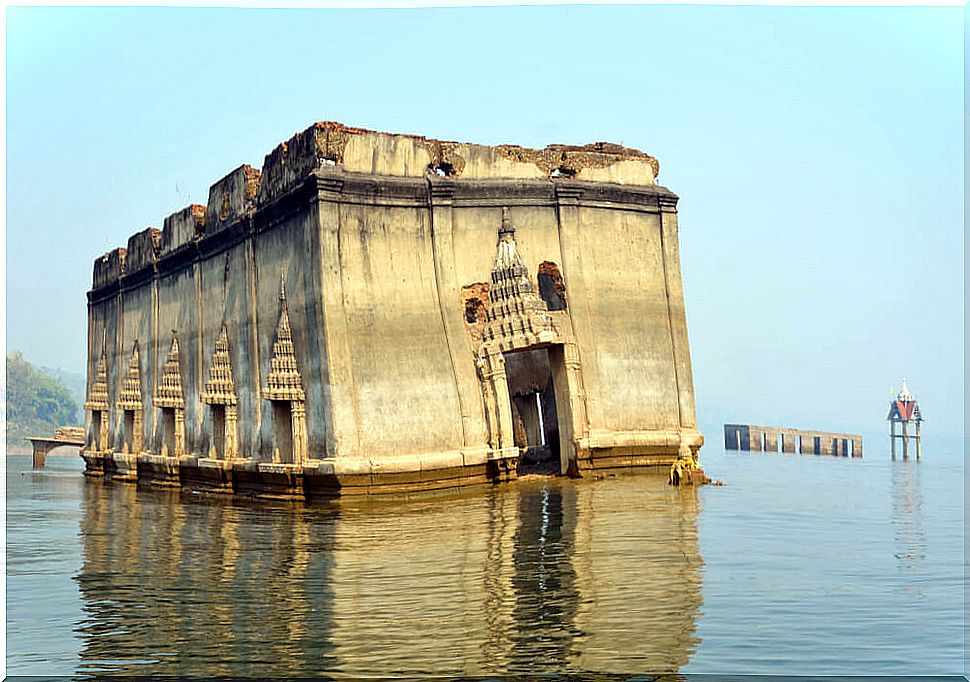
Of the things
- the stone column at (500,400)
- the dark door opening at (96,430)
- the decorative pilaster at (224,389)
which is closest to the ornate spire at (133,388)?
the dark door opening at (96,430)

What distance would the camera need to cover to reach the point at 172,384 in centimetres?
2645

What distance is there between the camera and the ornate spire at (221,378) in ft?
74.7

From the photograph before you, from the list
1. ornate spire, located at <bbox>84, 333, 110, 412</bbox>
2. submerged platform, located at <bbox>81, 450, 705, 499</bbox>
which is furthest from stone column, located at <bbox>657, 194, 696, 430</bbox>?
ornate spire, located at <bbox>84, 333, 110, 412</bbox>

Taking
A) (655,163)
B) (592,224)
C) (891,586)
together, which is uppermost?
(655,163)

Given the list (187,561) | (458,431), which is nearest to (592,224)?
(458,431)

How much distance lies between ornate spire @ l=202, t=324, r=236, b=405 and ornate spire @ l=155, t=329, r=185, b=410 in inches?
116

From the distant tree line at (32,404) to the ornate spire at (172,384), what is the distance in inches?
2245

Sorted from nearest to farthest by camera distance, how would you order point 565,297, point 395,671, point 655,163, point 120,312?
point 395,671 < point 565,297 < point 655,163 < point 120,312

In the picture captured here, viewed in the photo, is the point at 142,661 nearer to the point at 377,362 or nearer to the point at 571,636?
the point at 571,636

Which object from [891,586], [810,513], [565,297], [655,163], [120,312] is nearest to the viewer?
[891,586]

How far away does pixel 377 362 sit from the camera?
19109mm

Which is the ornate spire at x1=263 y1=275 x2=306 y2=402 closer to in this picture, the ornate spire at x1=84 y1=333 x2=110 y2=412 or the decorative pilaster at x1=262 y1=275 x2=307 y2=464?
the decorative pilaster at x1=262 y1=275 x2=307 y2=464

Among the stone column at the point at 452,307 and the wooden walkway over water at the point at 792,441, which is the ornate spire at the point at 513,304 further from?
the wooden walkway over water at the point at 792,441

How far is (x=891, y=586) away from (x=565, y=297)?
11.8 m
